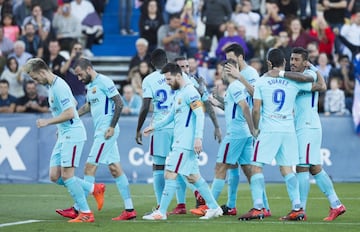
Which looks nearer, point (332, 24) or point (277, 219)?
point (277, 219)

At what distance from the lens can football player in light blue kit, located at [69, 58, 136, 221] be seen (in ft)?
53.0

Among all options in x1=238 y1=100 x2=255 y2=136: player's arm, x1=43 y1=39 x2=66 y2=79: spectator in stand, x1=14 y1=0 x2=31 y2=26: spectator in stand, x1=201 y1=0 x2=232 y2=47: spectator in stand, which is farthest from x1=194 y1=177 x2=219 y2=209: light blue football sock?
x1=14 y1=0 x2=31 y2=26: spectator in stand

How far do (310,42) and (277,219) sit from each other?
37.0 ft

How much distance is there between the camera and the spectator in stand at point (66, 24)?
2872cm

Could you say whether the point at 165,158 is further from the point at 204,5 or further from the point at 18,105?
the point at 204,5

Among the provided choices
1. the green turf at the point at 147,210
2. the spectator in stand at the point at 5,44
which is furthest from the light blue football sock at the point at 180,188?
the spectator in stand at the point at 5,44

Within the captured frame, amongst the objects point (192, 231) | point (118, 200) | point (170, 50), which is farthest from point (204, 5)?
point (192, 231)

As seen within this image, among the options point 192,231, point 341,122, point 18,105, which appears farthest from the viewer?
point 18,105

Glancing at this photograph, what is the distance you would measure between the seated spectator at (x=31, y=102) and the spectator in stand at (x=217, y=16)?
17.2ft

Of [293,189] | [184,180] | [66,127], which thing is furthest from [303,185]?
[66,127]

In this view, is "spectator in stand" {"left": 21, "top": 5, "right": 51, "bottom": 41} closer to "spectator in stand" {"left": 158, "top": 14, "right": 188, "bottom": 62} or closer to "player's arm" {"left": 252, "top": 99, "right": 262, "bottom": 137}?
"spectator in stand" {"left": 158, "top": 14, "right": 188, "bottom": 62}

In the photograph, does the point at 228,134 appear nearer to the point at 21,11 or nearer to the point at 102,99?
the point at 102,99

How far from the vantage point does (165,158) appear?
1708 centimetres

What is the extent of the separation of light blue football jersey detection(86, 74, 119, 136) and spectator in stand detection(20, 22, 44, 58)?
39.0ft
